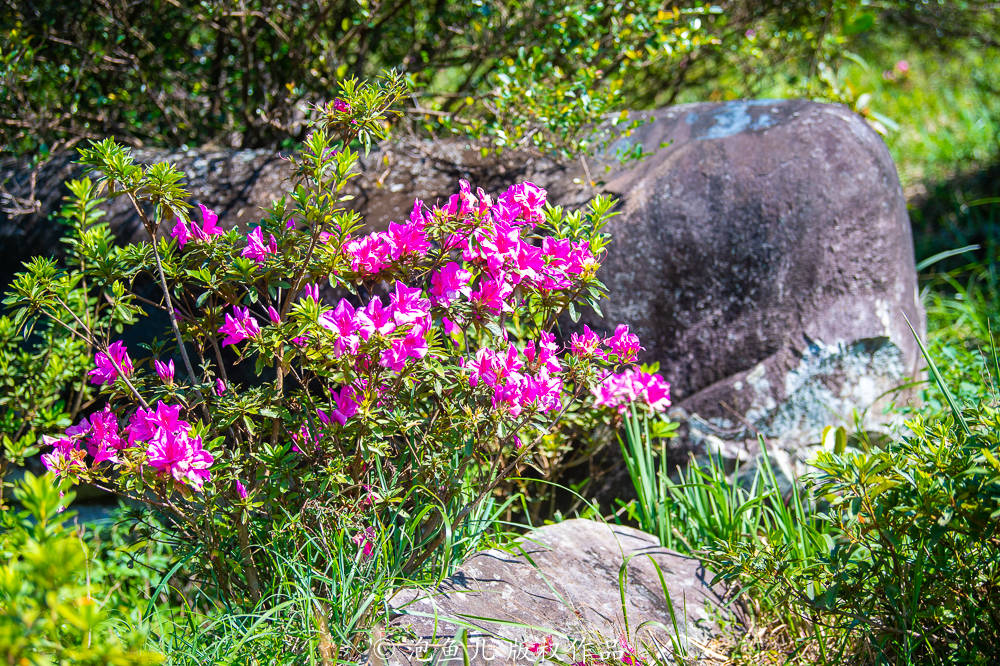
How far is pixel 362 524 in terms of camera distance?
187 cm

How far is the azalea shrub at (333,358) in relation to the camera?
1.65 m

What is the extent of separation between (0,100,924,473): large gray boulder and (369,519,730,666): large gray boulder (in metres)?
0.64

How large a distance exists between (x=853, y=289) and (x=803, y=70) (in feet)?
6.15

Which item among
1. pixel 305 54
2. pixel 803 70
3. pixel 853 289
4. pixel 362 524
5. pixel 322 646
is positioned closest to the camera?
pixel 322 646

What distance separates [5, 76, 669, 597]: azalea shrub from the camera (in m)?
1.65

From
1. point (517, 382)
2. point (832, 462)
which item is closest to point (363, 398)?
point (517, 382)

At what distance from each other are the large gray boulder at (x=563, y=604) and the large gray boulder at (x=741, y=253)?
639 millimetres

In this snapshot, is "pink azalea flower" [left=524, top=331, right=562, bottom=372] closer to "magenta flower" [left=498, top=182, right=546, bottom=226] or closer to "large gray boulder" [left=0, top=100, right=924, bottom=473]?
"magenta flower" [left=498, top=182, right=546, bottom=226]

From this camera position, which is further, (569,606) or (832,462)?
(569,606)

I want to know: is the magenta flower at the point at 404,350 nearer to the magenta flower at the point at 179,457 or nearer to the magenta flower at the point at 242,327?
the magenta flower at the point at 242,327

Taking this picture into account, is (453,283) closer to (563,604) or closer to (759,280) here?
(563,604)

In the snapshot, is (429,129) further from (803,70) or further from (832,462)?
(803,70)

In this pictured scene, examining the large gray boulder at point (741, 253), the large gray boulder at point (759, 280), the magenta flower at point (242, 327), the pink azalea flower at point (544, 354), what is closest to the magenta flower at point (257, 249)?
the magenta flower at point (242, 327)

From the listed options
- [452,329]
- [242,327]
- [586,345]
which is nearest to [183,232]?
[242,327]
